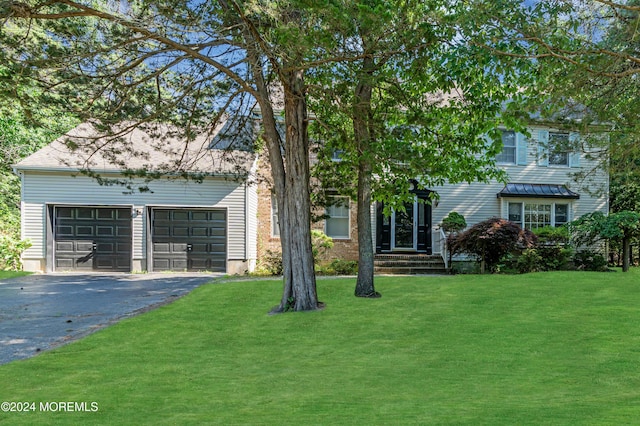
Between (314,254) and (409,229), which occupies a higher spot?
(409,229)

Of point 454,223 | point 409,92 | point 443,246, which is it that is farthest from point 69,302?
point 454,223

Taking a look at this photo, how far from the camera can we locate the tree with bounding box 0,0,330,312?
23.9ft

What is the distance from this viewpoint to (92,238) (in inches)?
659

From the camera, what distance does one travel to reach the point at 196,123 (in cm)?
1080

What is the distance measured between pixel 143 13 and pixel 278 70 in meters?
2.58

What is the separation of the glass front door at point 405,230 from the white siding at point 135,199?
6132 millimetres

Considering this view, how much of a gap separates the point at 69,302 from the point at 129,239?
648cm

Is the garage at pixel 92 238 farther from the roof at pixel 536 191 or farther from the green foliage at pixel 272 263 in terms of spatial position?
the roof at pixel 536 191

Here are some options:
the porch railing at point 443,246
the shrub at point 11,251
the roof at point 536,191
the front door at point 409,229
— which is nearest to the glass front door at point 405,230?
the front door at point 409,229

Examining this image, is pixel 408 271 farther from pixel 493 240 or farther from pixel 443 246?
pixel 493 240

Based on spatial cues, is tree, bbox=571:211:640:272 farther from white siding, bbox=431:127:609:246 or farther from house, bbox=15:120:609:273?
white siding, bbox=431:127:609:246

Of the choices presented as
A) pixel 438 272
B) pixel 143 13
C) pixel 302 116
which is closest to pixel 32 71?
pixel 143 13

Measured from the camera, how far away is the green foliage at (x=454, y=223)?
16984 mm

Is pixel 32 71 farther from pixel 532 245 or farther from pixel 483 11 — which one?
pixel 532 245
